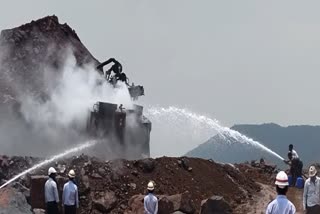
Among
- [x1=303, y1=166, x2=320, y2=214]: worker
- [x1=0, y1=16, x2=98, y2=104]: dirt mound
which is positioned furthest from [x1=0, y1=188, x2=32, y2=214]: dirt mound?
[x1=0, y1=16, x2=98, y2=104]: dirt mound

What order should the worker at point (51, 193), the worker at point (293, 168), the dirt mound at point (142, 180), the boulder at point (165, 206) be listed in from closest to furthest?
the worker at point (51, 193) < the boulder at point (165, 206) < the dirt mound at point (142, 180) < the worker at point (293, 168)

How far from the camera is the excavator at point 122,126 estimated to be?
31.7 meters

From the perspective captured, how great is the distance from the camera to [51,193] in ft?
56.2

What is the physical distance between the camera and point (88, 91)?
3594 centimetres

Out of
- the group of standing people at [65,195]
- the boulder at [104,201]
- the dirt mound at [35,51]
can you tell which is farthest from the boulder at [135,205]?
the dirt mound at [35,51]

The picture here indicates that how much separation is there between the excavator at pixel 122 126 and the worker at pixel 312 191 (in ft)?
56.1

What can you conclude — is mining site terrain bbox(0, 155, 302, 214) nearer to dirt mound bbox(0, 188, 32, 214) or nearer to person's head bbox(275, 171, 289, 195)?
dirt mound bbox(0, 188, 32, 214)

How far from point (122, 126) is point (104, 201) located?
10.7 metres

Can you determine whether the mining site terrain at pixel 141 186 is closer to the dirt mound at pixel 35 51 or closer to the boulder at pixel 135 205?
the boulder at pixel 135 205

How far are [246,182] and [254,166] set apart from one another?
888cm

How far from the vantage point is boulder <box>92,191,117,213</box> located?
2119cm

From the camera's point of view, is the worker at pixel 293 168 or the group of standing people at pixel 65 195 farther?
the worker at pixel 293 168

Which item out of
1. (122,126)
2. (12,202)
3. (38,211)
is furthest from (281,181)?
(122,126)

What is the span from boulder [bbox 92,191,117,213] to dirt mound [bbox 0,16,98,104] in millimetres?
22346
